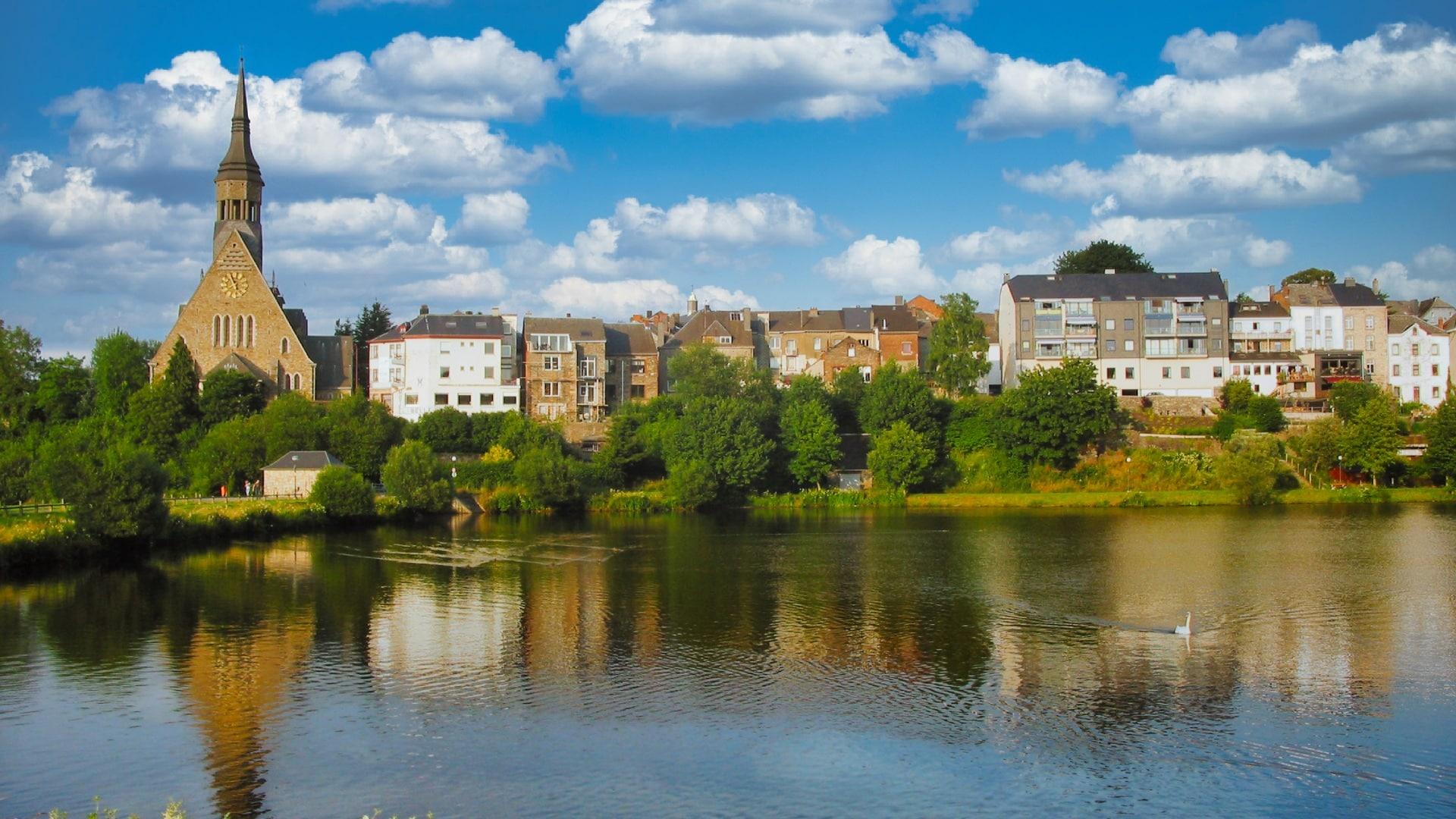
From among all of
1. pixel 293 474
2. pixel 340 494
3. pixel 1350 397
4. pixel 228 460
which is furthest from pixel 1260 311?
pixel 228 460

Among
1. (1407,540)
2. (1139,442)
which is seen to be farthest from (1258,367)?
(1407,540)

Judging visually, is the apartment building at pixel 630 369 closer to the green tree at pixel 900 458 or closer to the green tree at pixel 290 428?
the green tree at pixel 900 458

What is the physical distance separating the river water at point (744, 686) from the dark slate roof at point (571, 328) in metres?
42.6

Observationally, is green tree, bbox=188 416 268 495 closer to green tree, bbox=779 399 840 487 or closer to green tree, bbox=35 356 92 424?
green tree, bbox=35 356 92 424

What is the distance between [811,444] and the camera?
251 ft

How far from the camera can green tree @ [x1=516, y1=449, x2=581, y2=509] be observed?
71625 mm

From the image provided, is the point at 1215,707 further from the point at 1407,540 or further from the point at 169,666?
the point at 1407,540

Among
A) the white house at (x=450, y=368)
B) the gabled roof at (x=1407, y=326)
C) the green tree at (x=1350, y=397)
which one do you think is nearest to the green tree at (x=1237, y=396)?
the green tree at (x=1350, y=397)

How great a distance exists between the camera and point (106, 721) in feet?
80.6

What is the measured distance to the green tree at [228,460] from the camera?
69.4m

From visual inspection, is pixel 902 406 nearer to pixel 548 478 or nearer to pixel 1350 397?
pixel 548 478

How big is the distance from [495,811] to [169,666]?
13.6m

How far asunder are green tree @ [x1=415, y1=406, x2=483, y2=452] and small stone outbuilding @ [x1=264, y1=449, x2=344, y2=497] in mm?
9499

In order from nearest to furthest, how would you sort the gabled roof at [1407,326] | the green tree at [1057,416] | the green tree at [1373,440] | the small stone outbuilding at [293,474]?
1. the small stone outbuilding at [293,474]
2. the green tree at [1373,440]
3. the green tree at [1057,416]
4. the gabled roof at [1407,326]
